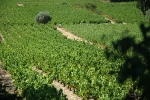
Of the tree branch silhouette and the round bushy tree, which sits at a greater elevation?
the tree branch silhouette

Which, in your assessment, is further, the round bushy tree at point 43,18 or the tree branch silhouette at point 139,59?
the round bushy tree at point 43,18

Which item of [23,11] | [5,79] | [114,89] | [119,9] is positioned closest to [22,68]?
[5,79]

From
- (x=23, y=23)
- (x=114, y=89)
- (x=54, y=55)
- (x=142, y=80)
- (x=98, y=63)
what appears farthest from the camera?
(x=23, y=23)

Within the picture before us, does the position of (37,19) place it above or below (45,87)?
below

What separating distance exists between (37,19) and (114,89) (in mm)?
36982

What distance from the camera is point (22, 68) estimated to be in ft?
52.1

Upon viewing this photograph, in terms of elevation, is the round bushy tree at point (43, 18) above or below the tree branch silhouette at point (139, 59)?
below

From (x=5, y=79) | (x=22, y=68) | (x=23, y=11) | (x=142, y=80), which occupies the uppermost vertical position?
(x=142, y=80)

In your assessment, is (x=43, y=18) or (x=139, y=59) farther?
(x=43, y=18)

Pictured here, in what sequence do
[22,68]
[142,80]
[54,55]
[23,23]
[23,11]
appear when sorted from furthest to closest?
[23,11], [23,23], [54,55], [22,68], [142,80]

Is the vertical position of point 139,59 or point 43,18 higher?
point 139,59

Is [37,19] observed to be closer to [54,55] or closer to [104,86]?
[54,55]

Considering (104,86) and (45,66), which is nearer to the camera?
(104,86)

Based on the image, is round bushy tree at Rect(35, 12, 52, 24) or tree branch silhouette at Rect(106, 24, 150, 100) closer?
tree branch silhouette at Rect(106, 24, 150, 100)
